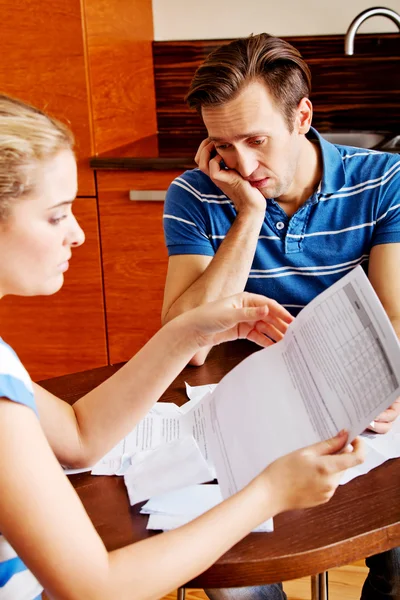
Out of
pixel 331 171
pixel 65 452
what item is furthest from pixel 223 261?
pixel 65 452

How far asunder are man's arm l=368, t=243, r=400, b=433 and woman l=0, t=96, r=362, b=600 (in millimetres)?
486

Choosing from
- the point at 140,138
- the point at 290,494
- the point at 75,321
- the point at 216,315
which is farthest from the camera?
→ the point at 140,138

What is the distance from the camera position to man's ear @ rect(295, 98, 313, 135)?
5.66 ft

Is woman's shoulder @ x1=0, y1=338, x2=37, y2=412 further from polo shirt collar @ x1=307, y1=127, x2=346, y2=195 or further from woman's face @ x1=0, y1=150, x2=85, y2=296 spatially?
polo shirt collar @ x1=307, y1=127, x2=346, y2=195

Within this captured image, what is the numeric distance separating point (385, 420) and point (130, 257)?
1610mm

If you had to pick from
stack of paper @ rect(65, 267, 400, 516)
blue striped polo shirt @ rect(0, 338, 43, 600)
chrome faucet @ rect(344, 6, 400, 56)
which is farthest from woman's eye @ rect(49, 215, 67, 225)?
chrome faucet @ rect(344, 6, 400, 56)

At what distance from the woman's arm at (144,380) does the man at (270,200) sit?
45 centimetres

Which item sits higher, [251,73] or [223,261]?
[251,73]

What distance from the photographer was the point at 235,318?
112cm

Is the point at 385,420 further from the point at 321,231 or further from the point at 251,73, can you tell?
the point at 251,73

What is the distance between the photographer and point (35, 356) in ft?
9.29

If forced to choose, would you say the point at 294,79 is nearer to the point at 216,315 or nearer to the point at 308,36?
the point at 216,315

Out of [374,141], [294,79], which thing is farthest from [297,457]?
[374,141]

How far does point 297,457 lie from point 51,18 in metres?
2.05
